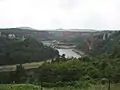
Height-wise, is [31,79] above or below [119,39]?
below

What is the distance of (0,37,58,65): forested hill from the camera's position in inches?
937

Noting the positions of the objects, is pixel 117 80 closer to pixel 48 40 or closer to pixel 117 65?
pixel 117 65

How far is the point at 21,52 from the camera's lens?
82.5 ft

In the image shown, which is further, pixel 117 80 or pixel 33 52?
pixel 33 52

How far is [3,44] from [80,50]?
44.3 feet

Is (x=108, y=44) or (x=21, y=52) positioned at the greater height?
(x=108, y=44)

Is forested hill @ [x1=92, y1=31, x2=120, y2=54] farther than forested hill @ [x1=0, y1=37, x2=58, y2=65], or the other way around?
forested hill @ [x1=92, y1=31, x2=120, y2=54]

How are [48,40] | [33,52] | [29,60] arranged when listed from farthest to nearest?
1. [48,40]
2. [33,52]
3. [29,60]

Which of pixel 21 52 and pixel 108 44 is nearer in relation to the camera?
pixel 21 52

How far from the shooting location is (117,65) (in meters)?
18.6

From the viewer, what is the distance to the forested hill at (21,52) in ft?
78.0

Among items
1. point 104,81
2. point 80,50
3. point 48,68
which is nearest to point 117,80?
point 104,81

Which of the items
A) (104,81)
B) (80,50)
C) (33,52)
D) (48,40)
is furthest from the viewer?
(48,40)

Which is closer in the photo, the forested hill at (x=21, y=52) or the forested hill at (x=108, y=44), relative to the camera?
the forested hill at (x=21, y=52)
